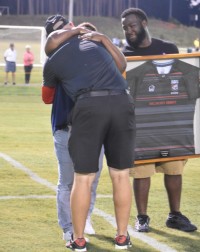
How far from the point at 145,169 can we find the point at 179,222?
0.56 metres

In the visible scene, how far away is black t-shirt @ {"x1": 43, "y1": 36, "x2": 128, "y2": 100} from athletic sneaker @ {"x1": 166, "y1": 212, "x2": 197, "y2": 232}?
166 centimetres

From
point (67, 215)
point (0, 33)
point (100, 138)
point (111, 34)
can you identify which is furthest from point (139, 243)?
point (111, 34)

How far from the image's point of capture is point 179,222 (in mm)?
8000

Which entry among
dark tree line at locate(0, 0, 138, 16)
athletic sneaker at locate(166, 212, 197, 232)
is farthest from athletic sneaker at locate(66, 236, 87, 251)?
dark tree line at locate(0, 0, 138, 16)

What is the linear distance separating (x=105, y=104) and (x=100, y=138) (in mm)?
268

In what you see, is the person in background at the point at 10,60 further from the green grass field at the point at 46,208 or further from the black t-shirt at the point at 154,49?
the black t-shirt at the point at 154,49

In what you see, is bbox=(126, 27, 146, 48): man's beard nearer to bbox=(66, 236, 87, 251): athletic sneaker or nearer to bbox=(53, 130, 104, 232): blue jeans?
bbox=(53, 130, 104, 232): blue jeans

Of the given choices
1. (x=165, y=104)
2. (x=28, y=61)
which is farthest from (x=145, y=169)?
(x=28, y=61)

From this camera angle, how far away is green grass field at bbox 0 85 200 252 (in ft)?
24.2

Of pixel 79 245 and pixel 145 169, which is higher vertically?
pixel 145 169

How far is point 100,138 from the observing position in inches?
269

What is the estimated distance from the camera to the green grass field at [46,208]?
290 inches

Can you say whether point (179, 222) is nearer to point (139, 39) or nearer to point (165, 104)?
point (165, 104)

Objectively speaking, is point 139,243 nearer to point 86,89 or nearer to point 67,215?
point 67,215
